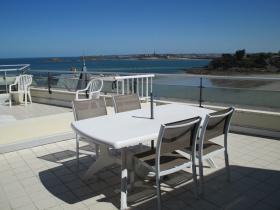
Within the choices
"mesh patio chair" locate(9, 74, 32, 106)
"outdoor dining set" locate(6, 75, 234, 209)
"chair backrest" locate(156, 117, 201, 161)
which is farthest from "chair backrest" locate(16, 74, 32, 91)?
"chair backrest" locate(156, 117, 201, 161)

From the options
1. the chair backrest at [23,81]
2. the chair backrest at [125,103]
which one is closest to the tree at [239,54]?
the chair backrest at [23,81]

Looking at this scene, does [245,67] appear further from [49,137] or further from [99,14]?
[99,14]

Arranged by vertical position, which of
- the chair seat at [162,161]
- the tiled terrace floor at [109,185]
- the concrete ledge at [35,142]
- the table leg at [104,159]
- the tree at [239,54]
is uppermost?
the tree at [239,54]

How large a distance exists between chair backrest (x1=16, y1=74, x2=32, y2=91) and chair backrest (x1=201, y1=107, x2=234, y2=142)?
23.5 feet

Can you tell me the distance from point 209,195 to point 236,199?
0.88ft

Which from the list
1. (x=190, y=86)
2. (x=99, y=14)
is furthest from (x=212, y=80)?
(x=99, y=14)

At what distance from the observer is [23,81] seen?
898 centimetres

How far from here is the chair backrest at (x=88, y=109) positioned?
3.60 metres

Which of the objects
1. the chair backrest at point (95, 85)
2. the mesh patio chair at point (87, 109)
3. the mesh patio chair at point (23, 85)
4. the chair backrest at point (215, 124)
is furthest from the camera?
the mesh patio chair at point (23, 85)

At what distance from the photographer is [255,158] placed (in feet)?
13.3

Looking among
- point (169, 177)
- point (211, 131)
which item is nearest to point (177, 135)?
point (211, 131)

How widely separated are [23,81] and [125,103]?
5993 mm

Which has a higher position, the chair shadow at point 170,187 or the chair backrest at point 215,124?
the chair backrest at point 215,124

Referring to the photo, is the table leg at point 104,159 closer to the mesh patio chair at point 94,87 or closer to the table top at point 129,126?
the table top at point 129,126
